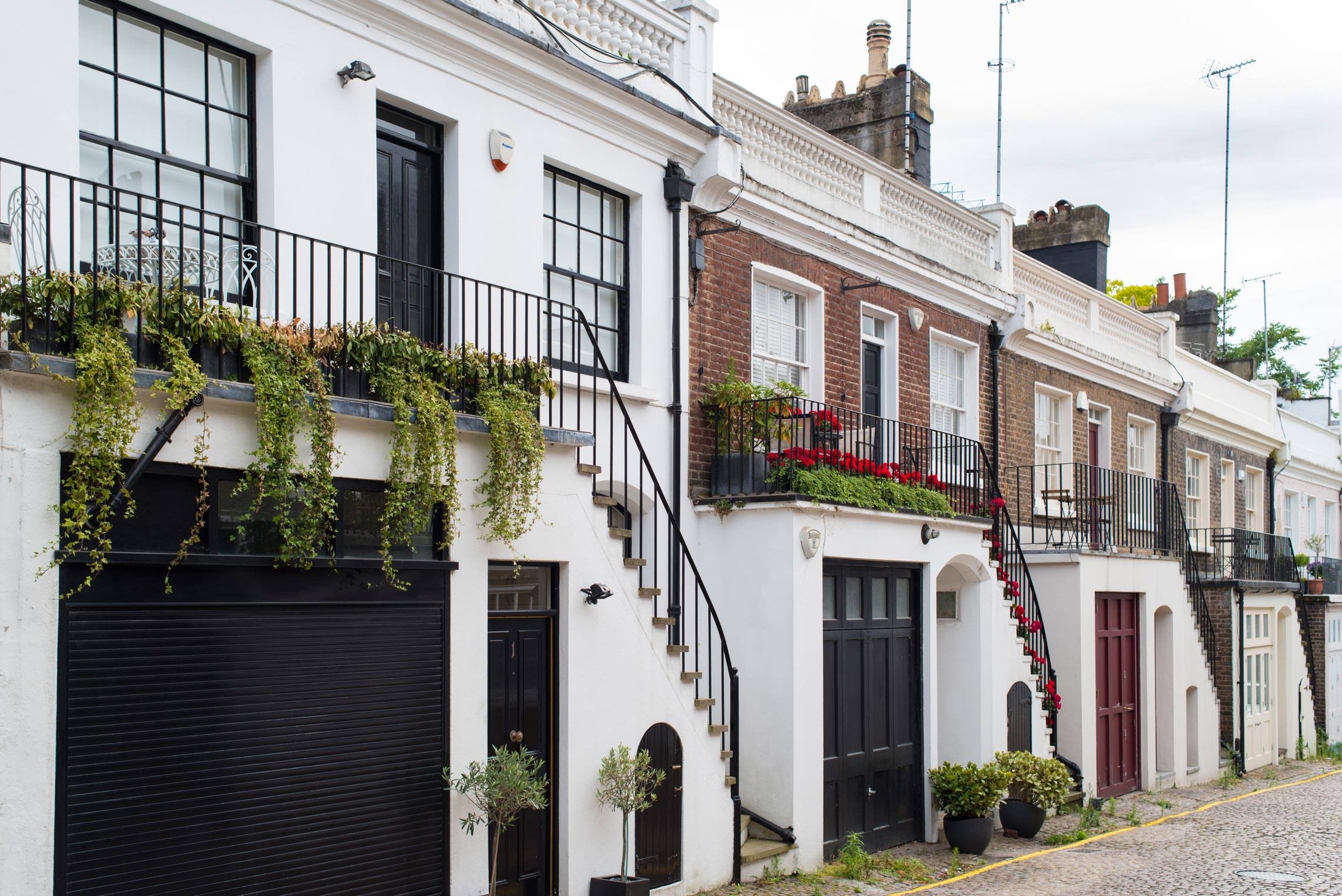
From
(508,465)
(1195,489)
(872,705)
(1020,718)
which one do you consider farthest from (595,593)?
(1195,489)

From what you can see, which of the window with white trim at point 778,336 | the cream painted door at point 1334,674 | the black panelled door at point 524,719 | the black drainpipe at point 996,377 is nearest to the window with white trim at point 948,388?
the black drainpipe at point 996,377

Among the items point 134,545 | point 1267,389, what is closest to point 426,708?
point 134,545

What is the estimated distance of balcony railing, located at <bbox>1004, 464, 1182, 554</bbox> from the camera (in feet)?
56.9

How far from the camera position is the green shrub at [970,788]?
12594 millimetres

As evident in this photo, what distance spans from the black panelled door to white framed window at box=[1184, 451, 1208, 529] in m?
17.1

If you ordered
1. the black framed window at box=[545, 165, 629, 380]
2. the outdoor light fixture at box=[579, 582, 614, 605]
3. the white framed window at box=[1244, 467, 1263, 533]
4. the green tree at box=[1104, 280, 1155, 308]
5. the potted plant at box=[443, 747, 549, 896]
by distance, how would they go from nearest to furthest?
the potted plant at box=[443, 747, 549, 896] < the outdoor light fixture at box=[579, 582, 614, 605] < the black framed window at box=[545, 165, 629, 380] < the white framed window at box=[1244, 467, 1263, 533] < the green tree at box=[1104, 280, 1155, 308]

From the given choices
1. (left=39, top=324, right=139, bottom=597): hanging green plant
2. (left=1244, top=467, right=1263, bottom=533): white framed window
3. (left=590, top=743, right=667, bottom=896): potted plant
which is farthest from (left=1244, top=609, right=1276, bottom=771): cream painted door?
(left=39, top=324, right=139, bottom=597): hanging green plant

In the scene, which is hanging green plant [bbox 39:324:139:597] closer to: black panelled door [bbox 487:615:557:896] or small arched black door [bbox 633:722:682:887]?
black panelled door [bbox 487:615:557:896]

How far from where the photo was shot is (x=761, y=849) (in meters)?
10.7

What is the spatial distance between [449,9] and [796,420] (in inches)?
196

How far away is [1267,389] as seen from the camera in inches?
1097

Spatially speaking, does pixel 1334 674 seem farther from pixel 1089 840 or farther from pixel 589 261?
pixel 589 261

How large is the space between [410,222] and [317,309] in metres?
1.36

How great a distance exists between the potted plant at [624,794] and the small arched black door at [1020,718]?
21.6 feet
